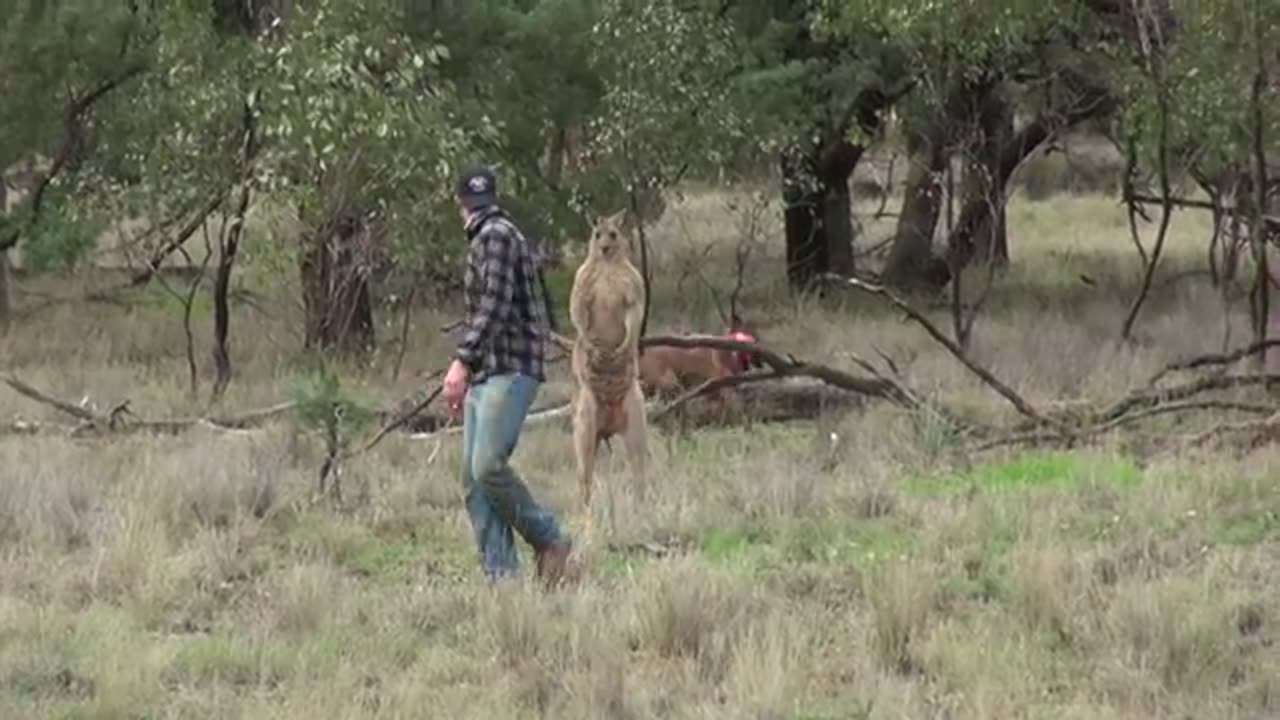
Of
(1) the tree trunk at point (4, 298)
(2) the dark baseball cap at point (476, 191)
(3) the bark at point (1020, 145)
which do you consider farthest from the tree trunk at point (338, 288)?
(2) the dark baseball cap at point (476, 191)

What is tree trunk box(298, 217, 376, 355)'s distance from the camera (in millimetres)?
18203

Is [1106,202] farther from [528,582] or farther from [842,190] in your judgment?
[528,582]

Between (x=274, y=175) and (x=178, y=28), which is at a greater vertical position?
(x=178, y=28)

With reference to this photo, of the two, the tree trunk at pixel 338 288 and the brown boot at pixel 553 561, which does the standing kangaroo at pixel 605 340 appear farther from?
the tree trunk at pixel 338 288

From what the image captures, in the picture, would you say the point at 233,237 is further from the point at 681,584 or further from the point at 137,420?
the point at 681,584

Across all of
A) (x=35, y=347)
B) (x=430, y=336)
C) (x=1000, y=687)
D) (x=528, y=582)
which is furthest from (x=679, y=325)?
(x=1000, y=687)

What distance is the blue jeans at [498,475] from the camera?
925 centimetres

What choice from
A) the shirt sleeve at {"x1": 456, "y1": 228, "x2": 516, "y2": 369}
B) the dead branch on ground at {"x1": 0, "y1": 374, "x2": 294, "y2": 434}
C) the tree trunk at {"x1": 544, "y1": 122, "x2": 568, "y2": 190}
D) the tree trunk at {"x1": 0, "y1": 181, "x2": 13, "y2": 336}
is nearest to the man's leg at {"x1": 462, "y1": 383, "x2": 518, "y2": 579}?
the shirt sleeve at {"x1": 456, "y1": 228, "x2": 516, "y2": 369}

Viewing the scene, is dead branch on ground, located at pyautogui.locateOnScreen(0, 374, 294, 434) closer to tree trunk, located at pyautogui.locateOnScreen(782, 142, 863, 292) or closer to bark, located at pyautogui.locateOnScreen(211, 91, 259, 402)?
bark, located at pyautogui.locateOnScreen(211, 91, 259, 402)

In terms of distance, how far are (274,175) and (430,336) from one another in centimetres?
583

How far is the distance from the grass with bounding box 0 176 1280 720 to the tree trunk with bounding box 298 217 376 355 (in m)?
4.26

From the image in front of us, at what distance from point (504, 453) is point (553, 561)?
51 cm

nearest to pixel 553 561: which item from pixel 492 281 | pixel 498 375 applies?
pixel 498 375

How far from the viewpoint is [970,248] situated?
1075 inches
